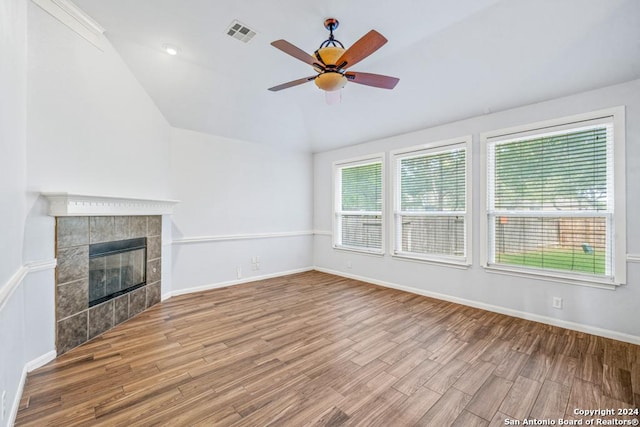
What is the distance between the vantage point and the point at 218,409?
72.7 inches

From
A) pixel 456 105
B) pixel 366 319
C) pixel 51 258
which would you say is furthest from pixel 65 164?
pixel 456 105

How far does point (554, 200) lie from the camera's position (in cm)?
324

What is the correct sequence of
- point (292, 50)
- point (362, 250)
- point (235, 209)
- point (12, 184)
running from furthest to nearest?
point (362, 250) → point (235, 209) → point (292, 50) → point (12, 184)

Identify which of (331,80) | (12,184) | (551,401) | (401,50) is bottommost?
(551,401)

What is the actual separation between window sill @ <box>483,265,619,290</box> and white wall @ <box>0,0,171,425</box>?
4.53 meters

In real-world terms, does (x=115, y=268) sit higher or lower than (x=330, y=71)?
lower

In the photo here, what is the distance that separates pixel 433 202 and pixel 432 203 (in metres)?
0.02

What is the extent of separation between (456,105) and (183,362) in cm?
426

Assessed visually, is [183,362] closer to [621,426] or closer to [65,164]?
[65,164]

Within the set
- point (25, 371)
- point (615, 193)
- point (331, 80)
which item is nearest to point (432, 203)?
point (615, 193)

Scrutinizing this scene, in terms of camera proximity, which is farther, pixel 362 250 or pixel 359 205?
pixel 359 205

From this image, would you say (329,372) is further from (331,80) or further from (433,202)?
(433,202)

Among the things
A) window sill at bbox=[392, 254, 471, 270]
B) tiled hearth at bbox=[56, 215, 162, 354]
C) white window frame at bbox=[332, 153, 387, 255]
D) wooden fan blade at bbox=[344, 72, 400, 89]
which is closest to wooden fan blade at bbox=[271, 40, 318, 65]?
wooden fan blade at bbox=[344, 72, 400, 89]

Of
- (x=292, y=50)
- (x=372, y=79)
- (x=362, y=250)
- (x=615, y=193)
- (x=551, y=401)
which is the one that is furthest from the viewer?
(x=362, y=250)
